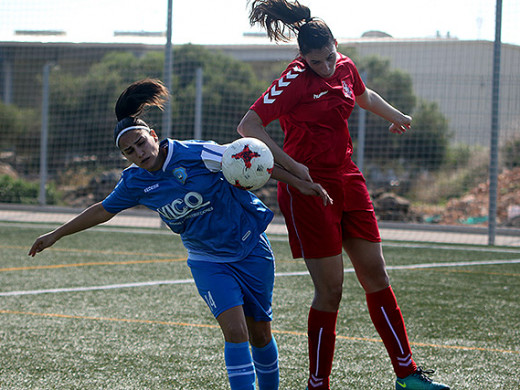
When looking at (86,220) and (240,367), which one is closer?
(240,367)

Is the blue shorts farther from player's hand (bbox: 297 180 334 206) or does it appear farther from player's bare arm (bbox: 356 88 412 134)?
player's bare arm (bbox: 356 88 412 134)

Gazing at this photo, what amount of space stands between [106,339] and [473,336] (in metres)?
2.52

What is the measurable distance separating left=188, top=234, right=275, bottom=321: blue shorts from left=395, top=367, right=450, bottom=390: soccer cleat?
77cm

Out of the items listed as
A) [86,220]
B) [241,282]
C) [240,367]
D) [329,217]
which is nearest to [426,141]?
[329,217]

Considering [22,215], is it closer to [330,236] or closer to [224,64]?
[224,64]

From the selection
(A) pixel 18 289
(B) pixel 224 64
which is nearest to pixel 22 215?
(B) pixel 224 64

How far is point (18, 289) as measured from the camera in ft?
21.2

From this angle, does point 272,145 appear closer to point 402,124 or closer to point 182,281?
point 402,124

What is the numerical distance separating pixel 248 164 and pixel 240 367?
89 cm

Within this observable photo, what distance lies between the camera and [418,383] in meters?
3.40

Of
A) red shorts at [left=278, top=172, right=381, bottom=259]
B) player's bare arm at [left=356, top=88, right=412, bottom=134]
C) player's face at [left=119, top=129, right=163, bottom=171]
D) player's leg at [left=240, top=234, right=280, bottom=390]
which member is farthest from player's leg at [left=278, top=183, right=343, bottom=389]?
player's face at [left=119, top=129, right=163, bottom=171]

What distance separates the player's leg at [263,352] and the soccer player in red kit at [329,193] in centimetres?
26

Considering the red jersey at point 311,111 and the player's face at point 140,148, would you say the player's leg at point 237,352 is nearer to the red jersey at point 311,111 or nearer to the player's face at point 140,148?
the player's face at point 140,148

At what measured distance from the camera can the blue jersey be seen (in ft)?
10.5
